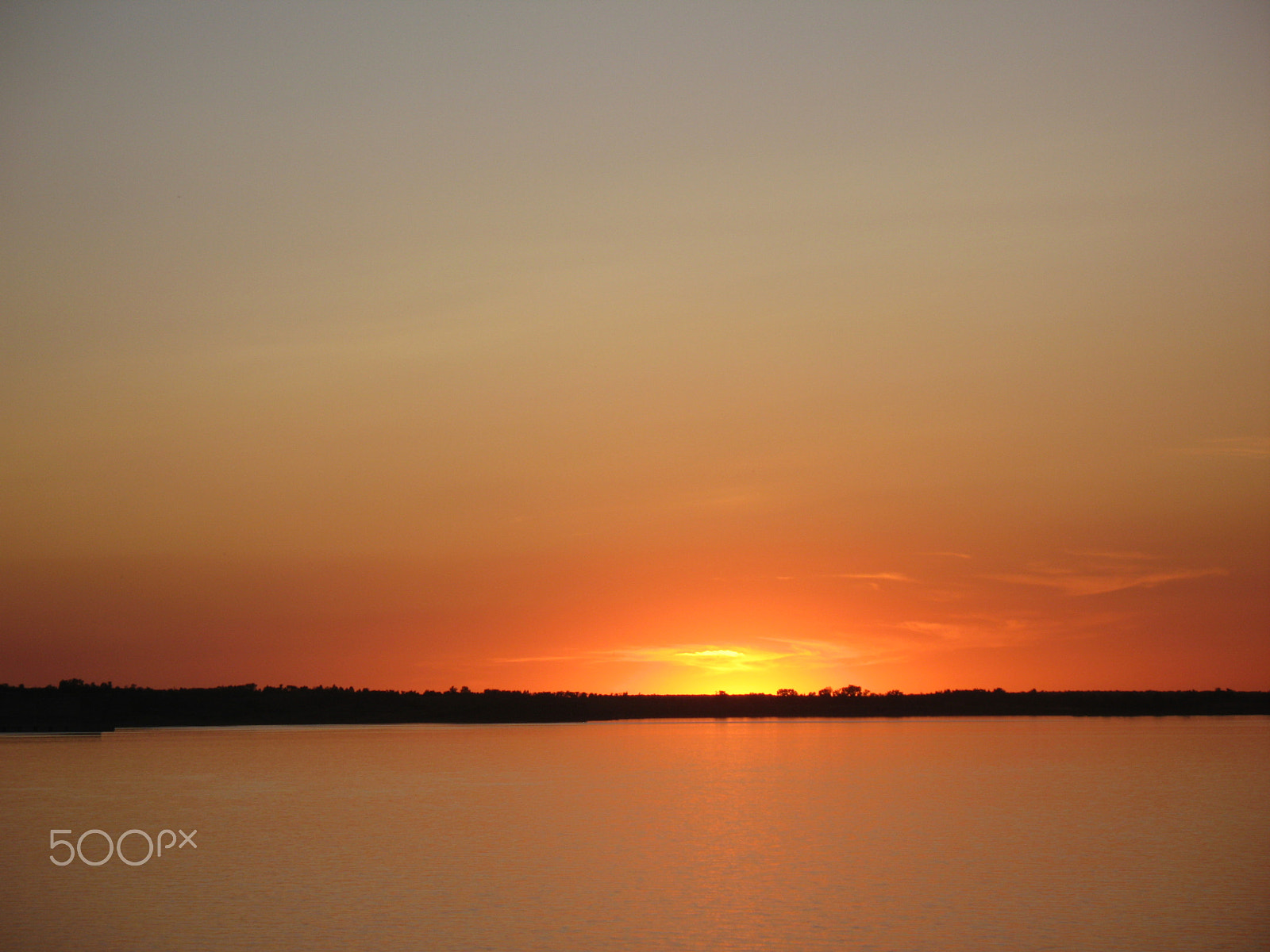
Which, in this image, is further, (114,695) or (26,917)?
(114,695)

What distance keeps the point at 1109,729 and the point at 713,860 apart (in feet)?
480

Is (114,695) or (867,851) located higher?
(114,695)

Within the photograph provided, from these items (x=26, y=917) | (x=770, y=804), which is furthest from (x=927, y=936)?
(x=770, y=804)

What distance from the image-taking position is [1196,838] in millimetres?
46656

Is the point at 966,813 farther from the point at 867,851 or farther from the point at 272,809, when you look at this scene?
the point at 272,809

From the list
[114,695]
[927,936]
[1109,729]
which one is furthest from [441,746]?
[927,936]

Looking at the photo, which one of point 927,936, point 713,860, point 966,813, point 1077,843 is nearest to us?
point 927,936

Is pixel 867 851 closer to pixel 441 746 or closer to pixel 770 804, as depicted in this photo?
pixel 770 804

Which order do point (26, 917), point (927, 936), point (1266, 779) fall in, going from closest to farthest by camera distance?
point (927, 936), point (26, 917), point (1266, 779)

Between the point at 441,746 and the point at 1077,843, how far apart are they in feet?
327

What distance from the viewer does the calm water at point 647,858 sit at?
29578mm

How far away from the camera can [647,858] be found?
137 feet

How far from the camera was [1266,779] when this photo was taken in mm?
77000

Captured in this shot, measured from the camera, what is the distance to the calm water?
29.6m
